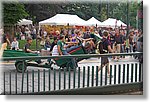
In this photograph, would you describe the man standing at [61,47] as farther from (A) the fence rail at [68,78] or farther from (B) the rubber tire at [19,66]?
(B) the rubber tire at [19,66]

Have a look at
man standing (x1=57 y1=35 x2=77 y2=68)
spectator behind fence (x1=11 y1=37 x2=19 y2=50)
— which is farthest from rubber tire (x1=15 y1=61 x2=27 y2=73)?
man standing (x1=57 y1=35 x2=77 y2=68)

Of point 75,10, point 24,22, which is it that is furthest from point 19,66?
point 75,10

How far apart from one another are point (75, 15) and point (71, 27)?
0.43ft

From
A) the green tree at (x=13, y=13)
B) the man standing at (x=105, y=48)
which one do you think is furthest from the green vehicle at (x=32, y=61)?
the green tree at (x=13, y=13)

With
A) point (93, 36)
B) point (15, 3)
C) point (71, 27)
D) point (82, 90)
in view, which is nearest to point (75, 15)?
point (71, 27)

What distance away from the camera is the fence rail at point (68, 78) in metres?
2.42

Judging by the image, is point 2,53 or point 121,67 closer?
point 2,53

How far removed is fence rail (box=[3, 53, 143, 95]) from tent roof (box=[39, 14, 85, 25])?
13.5 inches

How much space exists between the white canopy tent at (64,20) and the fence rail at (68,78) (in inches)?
13.5

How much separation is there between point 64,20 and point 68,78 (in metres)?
0.60

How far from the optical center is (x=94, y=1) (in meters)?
2.44

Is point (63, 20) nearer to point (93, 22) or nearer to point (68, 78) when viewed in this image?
point (93, 22)

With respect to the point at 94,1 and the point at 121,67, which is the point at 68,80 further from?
the point at 94,1

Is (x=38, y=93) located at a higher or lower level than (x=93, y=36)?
lower
